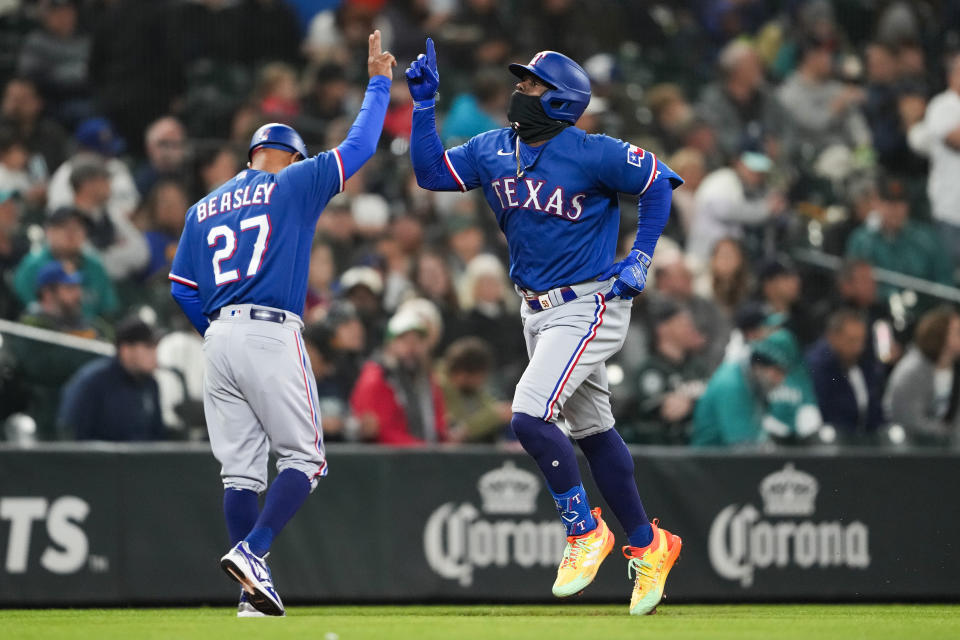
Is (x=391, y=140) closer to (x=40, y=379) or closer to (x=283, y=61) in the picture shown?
(x=283, y=61)

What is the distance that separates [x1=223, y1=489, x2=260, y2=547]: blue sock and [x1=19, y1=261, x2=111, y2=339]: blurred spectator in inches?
129

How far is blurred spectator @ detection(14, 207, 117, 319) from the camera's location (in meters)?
10.2

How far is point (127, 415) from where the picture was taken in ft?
30.2

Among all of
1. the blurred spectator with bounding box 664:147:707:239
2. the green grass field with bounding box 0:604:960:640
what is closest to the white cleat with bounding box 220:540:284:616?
the green grass field with bounding box 0:604:960:640

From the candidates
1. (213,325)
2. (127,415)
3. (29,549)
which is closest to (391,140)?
(127,415)

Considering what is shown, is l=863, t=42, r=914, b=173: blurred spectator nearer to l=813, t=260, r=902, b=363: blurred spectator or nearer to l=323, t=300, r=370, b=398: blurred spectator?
l=813, t=260, r=902, b=363: blurred spectator

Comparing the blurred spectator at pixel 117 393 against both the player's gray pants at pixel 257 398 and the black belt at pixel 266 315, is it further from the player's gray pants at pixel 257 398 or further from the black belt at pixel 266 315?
the black belt at pixel 266 315

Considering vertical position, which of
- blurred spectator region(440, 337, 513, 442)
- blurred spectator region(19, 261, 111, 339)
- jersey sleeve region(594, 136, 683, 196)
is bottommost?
blurred spectator region(440, 337, 513, 442)

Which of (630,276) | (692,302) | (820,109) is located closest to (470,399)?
(692,302)

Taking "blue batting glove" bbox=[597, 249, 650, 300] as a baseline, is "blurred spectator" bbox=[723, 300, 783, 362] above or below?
below

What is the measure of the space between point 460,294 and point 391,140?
6.72ft

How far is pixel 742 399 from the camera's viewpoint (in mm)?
9688

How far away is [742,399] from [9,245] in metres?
5.08

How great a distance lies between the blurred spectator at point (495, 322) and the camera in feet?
36.2
